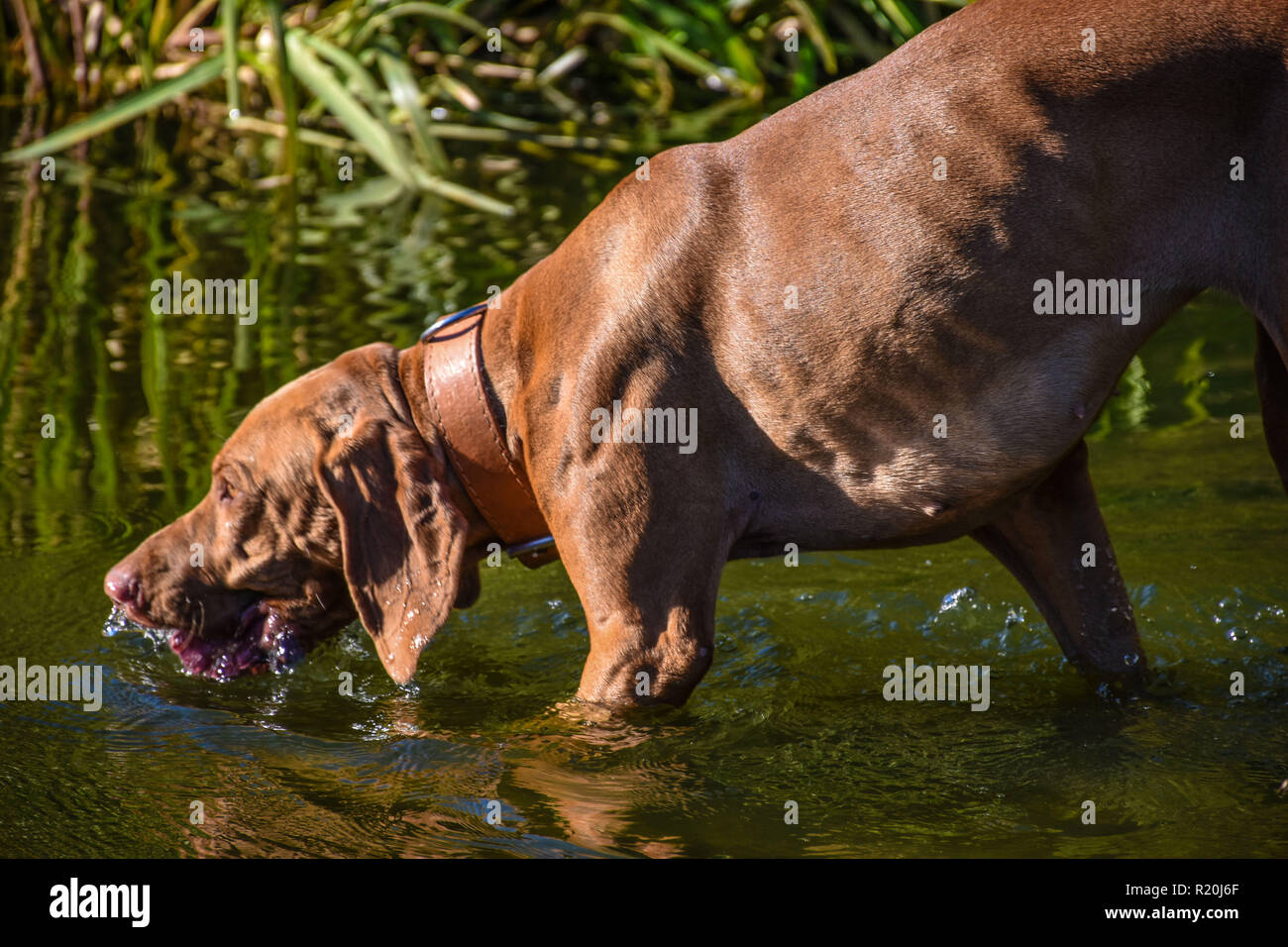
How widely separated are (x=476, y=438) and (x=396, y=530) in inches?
11.7

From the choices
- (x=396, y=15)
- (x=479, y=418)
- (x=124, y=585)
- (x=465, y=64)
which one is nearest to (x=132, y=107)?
(x=396, y=15)

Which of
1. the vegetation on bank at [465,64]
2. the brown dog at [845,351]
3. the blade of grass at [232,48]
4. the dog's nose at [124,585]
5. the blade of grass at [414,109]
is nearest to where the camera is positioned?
the brown dog at [845,351]

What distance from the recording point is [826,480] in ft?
11.2

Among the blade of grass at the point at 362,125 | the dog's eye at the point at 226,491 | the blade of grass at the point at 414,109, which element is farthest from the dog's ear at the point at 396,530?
the blade of grass at the point at 414,109

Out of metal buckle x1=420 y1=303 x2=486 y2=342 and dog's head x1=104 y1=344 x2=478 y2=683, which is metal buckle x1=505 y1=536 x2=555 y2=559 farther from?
metal buckle x1=420 y1=303 x2=486 y2=342

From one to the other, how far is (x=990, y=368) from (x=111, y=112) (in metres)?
6.22

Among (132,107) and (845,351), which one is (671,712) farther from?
(132,107)

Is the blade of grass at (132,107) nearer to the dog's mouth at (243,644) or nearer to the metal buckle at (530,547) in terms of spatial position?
the dog's mouth at (243,644)

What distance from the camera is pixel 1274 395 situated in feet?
11.3

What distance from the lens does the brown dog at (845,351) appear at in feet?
9.98

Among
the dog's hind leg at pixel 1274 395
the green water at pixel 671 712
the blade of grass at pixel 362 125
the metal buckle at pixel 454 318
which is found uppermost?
the blade of grass at pixel 362 125

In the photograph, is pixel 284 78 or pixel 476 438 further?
pixel 284 78

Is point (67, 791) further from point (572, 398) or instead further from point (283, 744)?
point (572, 398)
